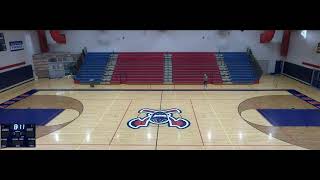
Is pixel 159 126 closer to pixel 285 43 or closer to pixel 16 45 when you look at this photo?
pixel 16 45

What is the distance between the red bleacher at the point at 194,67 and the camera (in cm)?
1978

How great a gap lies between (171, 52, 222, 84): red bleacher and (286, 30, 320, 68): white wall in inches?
243

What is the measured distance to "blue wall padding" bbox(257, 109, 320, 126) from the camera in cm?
1094

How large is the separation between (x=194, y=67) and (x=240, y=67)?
3.83 metres

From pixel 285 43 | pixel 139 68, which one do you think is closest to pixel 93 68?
pixel 139 68

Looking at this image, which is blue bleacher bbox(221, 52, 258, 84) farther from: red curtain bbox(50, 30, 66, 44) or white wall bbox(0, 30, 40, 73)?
white wall bbox(0, 30, 40, 73)

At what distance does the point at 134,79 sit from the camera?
1986cm

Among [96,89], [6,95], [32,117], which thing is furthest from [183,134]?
[6,95]

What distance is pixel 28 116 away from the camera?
39.8 ft

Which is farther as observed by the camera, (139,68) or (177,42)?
(177,42)

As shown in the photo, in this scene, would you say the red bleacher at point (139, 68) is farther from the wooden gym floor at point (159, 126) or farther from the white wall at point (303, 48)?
the white wall at point (303, 48)

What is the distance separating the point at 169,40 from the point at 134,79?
5.06 meters

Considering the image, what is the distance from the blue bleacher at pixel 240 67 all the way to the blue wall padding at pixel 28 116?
43.2ft
